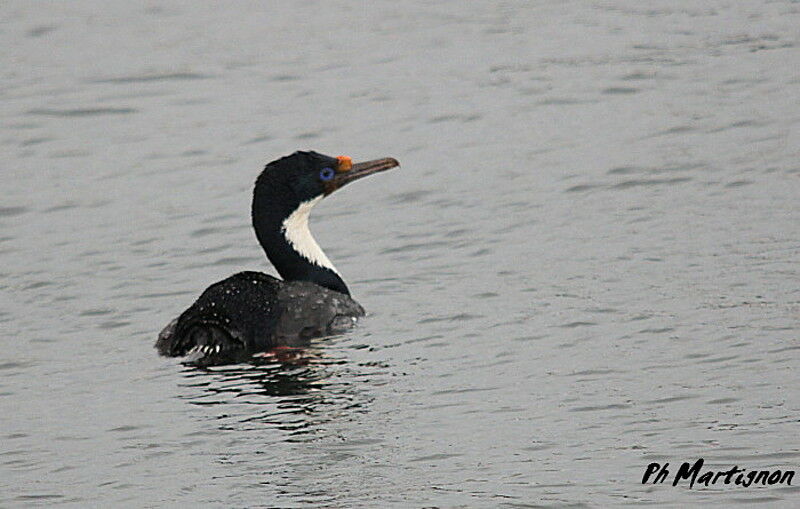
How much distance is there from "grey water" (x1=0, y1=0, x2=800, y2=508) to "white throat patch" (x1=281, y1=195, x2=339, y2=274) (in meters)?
0.53

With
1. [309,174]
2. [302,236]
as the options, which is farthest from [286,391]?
[309,174]

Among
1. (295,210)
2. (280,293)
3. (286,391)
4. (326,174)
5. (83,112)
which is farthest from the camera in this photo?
(83,112)

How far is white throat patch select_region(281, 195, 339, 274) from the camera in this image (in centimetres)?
A: 1183

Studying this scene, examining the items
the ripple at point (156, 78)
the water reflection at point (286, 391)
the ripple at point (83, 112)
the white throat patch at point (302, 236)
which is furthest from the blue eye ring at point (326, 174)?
the ripple at point (156, 78)

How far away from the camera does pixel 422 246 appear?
13.2 m

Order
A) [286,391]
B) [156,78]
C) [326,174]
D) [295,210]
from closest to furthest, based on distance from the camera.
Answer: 1. [286,391]
2. [295,210]
3. [326,174]
4. [156,78]

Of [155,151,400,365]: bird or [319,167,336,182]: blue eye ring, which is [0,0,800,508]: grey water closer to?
[155,151,400,365]: bird

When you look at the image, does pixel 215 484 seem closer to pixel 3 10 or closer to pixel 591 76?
pixel 591 76

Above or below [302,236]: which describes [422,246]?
below

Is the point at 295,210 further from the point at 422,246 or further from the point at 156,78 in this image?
the point at 156,78

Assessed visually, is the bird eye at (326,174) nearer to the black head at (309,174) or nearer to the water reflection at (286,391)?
the black head at (309,174)

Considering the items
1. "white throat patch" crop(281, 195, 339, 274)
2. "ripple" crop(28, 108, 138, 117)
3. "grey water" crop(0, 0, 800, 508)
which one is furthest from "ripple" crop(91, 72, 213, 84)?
"white throat patch" crop(281, 195, 339, 274)

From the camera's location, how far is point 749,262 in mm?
11727

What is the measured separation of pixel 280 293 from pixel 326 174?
1191 mm
